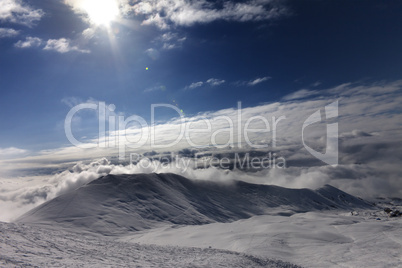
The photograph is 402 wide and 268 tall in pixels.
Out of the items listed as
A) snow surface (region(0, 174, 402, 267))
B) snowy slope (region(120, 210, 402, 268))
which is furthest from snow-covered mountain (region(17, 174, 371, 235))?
snowy slope (region(120, 210, 402, 268))

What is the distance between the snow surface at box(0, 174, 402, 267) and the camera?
80.1 feet

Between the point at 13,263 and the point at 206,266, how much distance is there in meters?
15.8

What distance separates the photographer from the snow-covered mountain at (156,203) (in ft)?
218

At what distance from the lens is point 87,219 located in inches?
2520

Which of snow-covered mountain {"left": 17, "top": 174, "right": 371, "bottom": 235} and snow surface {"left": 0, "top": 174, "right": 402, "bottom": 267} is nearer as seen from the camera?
snow surface {"left": 0, "top": 174, "right": 402, "bottom": 267}

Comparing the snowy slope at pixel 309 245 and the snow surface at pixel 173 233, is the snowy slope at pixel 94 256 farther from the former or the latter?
the snowy slope at pixel 309 245

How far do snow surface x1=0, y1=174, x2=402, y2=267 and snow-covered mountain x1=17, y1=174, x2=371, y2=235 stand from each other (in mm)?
402

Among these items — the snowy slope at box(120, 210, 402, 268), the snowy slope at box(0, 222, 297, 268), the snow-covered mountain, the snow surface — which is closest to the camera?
the snowy slope at box(0, 222, 297, 268)

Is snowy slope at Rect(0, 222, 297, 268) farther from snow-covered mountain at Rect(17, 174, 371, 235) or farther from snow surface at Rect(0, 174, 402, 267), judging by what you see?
snow-covered mountain at Rect(17, 174, 371, 235)

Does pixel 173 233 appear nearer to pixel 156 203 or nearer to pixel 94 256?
pixel 94 256

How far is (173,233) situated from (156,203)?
4320 centimetres

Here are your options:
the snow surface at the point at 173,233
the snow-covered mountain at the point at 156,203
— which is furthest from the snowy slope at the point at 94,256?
the snow-covered mountain at the point at 156,203

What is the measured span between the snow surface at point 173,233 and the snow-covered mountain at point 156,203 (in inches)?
15.8

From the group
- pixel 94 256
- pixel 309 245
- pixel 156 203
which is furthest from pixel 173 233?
pixel 156 203
